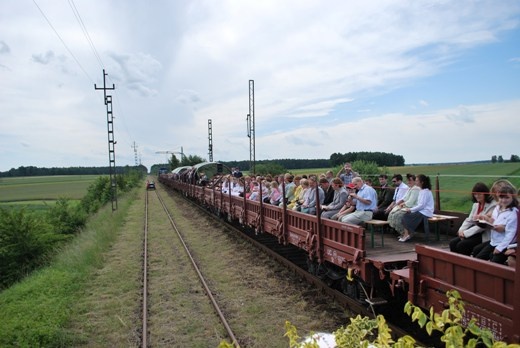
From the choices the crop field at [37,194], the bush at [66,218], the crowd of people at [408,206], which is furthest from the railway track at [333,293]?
the crop field at [37,194]

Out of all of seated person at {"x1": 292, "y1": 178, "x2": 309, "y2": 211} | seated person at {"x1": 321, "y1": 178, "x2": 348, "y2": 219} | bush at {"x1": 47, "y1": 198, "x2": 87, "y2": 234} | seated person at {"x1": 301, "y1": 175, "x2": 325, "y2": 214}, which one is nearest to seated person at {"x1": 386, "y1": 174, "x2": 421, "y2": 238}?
seated person at {"x1": 321, "y1": 178, "x2": 348, "y2": 219}

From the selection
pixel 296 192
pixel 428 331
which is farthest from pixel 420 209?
pixel 428 331

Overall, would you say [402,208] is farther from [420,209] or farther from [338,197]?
[338,197]

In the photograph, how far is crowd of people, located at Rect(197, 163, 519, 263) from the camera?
4.09 metres

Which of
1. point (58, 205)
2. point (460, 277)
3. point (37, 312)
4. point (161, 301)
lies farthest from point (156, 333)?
point (58, 205)

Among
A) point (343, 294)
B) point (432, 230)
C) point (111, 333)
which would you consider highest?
point (432, 230)

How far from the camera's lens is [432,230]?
7.35 meters

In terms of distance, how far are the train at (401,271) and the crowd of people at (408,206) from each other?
0.40 metres

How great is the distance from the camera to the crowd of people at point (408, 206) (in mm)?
4094

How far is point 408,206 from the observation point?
264 inches

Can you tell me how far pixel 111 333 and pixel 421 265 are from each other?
4.42m

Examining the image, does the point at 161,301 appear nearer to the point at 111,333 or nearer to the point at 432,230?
the point at 111,333

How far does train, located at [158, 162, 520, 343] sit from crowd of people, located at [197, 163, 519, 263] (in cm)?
40

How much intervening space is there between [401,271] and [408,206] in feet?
7.64
